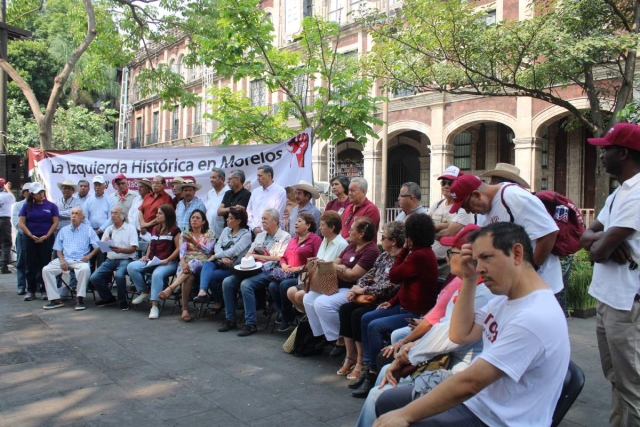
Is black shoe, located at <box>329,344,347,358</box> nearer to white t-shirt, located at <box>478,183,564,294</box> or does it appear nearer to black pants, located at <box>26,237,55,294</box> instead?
white t-shirt, located at <box>478,183,564,294</box>

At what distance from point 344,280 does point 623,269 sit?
3.03m

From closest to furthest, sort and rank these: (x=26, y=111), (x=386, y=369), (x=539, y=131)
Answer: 1. (x=386, y=369)
2. (x=539, y=131)
3. (x=26, y=111)

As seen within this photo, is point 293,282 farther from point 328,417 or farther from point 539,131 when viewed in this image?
point 539,131

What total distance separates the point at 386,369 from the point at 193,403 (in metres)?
1.92

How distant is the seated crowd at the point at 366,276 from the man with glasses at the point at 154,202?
3 cm

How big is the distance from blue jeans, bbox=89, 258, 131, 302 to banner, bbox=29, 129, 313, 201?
1.89 meters

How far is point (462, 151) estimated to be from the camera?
74.5 ft

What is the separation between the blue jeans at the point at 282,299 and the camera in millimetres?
6769

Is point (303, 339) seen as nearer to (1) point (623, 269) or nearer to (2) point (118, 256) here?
(1) point (623, 269)

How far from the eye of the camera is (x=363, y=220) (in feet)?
19.3

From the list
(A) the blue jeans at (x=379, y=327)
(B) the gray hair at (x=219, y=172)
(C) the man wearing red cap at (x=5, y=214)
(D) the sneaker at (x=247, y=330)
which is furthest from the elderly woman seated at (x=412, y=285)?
(C) the man wearing red cap at (x=5, y=214)

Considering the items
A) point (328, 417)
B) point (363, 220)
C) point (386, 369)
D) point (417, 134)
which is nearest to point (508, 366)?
point (386, 369)

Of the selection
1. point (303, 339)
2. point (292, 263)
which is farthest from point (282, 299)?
point (303, 339)

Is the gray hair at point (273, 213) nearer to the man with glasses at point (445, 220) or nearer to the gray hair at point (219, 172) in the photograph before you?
the gray hair at point (219, 172)
